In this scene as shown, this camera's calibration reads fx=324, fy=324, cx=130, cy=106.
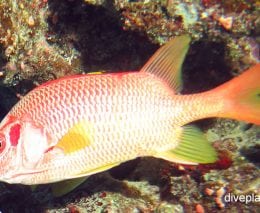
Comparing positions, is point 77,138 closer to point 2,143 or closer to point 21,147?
point 21,147

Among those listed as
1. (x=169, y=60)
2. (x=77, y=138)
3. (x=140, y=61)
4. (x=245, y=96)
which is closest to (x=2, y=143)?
(x=77, y=138)

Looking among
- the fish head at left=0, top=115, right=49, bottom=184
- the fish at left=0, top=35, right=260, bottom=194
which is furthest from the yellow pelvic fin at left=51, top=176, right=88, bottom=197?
the fish head at left=0, top=115, right=49, bottom=184

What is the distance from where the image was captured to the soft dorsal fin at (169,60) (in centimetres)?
259

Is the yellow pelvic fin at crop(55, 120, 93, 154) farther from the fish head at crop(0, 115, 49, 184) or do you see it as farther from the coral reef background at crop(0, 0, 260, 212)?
the coral reef background at crop(0, 0, 260, 212)

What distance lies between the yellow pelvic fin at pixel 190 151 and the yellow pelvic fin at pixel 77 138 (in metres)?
0.60

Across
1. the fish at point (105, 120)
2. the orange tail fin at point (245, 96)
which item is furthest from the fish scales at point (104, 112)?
the orange tail fin at point (245, 96)

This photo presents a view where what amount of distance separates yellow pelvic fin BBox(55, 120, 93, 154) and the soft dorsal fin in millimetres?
666

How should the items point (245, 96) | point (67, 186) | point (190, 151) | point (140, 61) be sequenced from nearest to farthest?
point (245, 96) < point (190, 151) < point (67, 186) < point (140, 61)

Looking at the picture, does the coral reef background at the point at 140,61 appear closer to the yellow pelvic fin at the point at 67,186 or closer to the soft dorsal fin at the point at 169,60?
the yellow pelvic fin at the point at 67,186

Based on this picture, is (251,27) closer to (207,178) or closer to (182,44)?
(182,44)

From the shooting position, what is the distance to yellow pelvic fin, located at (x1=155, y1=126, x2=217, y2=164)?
2539mm

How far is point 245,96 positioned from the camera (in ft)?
7.81

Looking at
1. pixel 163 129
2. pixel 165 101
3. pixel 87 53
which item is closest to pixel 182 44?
pixel 165 101

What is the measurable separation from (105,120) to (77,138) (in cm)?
25
